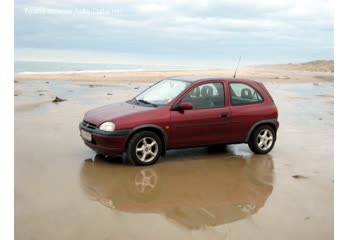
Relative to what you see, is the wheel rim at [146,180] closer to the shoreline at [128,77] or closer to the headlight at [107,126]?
the headlight at [107,126]

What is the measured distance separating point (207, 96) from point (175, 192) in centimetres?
258

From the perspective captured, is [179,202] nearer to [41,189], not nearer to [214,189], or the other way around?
[214,189]

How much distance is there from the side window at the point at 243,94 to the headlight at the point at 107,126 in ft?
8.12

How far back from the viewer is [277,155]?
8.82 metres

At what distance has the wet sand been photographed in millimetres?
4996

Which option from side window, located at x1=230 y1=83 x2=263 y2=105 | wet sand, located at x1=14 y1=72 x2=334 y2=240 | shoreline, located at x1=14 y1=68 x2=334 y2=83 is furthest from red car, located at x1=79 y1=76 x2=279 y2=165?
shoreline, located at x1=14 y1=68 x2=334 y2=83

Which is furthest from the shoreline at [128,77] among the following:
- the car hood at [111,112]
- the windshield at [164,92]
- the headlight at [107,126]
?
the headlight at [107,126]

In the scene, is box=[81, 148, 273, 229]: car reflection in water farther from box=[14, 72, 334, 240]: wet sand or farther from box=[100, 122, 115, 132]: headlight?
box=[100, 122, 115, 132]: headlight

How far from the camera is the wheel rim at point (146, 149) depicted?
7574 mm

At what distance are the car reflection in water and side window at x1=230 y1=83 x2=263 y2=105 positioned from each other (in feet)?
3.65

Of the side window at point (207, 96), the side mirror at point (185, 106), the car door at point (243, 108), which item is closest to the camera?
the side mirror at point (185, 106)

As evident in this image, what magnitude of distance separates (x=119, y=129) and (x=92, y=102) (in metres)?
9.87

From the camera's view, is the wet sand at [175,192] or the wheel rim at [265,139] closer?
the wet sand at [175,192]
